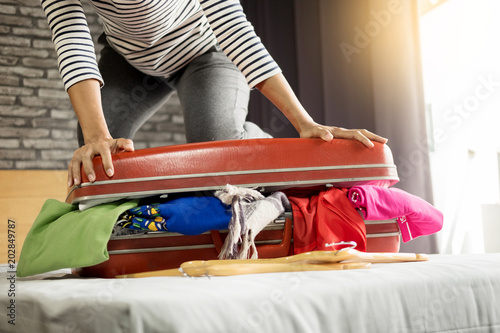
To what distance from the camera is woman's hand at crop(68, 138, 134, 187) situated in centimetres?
83

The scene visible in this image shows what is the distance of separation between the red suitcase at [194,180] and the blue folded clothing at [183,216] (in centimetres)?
3

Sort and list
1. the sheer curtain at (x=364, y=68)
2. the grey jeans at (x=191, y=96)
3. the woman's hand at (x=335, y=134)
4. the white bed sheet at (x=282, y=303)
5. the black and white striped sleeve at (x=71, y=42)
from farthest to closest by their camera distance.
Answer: the sheer curtain at (x=364, y=68), the grey jeans at (x=191, y=96), the black and white striped sleeve at (x=71, y=42), the woman's hand at (x=335, y=134), the white bed sheet at (x=282, y=303)

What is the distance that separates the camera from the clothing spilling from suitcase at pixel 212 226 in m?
0.77

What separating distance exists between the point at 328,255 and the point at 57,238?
0.41m

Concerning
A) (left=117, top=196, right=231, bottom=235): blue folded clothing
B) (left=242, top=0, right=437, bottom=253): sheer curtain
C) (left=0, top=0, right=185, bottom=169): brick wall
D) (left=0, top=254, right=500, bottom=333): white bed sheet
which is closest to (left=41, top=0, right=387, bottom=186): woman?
(left=117, top=196, right=231, bottom=235): blue folded clothing

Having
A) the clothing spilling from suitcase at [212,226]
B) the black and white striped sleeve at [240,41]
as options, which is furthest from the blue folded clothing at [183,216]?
the black and white striped sleeve at [240,41]

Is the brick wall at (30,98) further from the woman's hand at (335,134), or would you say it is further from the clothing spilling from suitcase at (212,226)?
the woman's hand at (335,134)

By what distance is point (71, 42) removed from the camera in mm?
1053

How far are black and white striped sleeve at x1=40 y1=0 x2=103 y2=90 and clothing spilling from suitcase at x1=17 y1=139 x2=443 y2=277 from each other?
289 millimetres

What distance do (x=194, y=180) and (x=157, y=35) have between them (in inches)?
22.3

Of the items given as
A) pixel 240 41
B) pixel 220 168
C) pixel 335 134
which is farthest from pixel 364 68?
pixel 220 168

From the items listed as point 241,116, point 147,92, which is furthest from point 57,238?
point 147,92

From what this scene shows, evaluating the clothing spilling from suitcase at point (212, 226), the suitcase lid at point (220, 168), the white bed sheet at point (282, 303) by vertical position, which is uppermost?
the suitcase lid at point (220, 168)

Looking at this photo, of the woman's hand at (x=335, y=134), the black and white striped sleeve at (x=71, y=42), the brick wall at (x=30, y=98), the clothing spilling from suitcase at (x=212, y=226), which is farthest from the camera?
the brick wall at (x=30, y=98)
